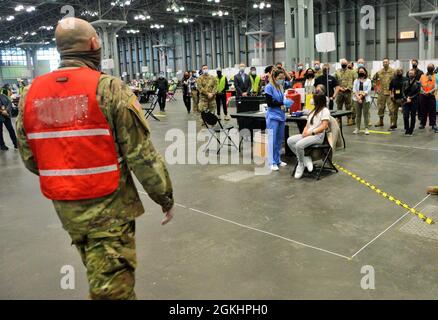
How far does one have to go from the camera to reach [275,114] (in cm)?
644

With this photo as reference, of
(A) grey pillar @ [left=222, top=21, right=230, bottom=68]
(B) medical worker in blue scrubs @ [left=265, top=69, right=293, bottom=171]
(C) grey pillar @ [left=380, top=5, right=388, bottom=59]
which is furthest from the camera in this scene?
(A) grey pillar @ [left=222, top=21, right=230, bottom=68]

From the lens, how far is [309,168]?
6.05m

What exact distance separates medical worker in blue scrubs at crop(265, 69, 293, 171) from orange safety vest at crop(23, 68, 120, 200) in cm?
474

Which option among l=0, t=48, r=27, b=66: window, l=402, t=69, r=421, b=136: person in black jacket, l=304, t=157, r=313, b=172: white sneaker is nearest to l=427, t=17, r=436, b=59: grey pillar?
l=402, t=69, r=421, b=136: person in black jacket

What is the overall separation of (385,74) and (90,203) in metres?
9.73

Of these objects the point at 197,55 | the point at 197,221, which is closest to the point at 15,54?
the point at 197,55

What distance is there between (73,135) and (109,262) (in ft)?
1.81

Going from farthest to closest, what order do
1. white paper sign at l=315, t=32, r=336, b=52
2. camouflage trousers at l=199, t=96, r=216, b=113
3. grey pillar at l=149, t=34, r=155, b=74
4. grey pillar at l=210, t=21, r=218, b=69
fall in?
grey pillar at l=149, t=34, r=155, b=74, grey pillar at l=210, t=21, r=218, b=69, camouflage trousers at l=199, t=96, r=216, b=113, white paper sign at l=315, t=32, r=336, b=52

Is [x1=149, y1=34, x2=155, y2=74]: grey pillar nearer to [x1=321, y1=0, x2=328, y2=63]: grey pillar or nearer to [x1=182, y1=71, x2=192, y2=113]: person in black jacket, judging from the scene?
[x1=321, y1=0, x2=328, y2=63]: grey pillar

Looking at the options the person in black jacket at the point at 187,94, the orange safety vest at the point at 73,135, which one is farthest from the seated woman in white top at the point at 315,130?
the person in black jacket at the point at 187,94

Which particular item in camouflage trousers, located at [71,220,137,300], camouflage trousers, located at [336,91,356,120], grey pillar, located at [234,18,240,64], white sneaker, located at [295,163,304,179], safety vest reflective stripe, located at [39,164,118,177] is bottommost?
white sneaker, located at [295,163,304,179]

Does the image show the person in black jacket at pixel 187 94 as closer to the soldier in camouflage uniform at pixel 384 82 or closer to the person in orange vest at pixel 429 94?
the soldier in camouflage uniform at pixel 384 82

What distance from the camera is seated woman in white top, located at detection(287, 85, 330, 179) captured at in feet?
19.2
